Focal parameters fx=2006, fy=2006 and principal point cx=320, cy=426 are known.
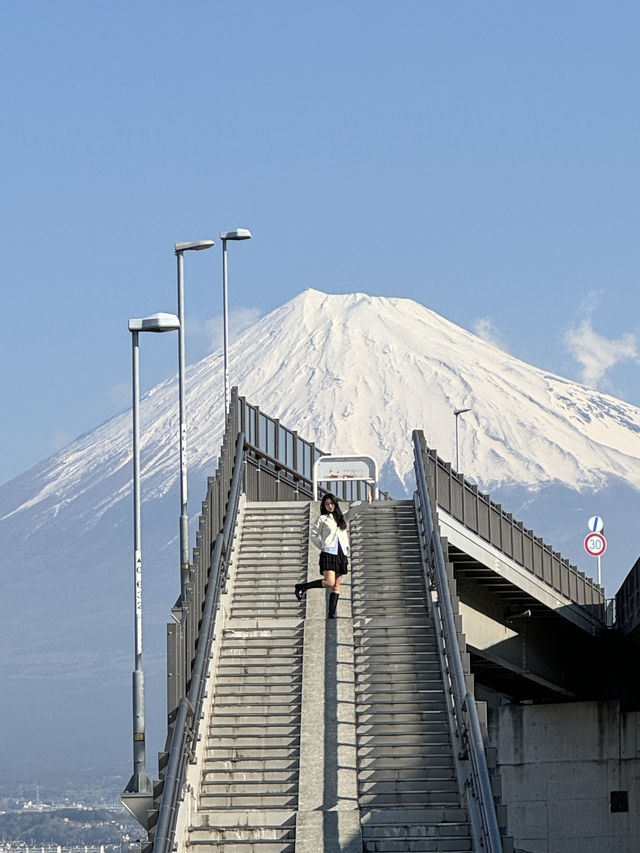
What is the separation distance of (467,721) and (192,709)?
141 inches

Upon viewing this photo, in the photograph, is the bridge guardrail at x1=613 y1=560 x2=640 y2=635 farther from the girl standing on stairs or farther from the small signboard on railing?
the girl standing on stairs

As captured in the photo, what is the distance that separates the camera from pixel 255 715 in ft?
89.2

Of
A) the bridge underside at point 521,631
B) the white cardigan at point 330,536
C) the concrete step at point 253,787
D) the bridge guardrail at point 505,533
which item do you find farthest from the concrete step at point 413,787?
the bridge underside at point 521,631

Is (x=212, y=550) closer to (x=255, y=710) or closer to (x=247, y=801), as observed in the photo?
(x=255, y=710)

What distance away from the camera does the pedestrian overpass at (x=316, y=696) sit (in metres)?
24.0

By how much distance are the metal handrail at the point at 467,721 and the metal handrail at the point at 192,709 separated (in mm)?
3311

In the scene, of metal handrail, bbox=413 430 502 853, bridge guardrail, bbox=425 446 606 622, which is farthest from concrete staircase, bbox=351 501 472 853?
bridge guardrail, bbox=425 446 606 622

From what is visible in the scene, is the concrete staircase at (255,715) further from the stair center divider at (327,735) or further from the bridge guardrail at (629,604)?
the bridge guardrail at (629,604)

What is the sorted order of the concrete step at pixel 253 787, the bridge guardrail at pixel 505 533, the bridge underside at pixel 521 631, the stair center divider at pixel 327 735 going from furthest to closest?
1. the bridge underside at pixel 521 631
2. the bridge guardrail at pixel 505 533
3. the concrete step at pixel 253 787
4. the stair center divider at pixel 327 735

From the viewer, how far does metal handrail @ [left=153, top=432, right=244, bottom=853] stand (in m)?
22.6

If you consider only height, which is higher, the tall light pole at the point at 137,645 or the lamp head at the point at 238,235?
the lamp head at the point at 238,235

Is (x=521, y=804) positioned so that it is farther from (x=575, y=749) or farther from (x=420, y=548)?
(x=420, y=548)

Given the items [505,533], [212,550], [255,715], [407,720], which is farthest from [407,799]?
[505,533]

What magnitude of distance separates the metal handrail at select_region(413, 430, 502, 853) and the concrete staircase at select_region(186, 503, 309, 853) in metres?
2.15
